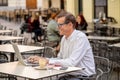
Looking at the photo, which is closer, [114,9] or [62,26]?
[62,26]

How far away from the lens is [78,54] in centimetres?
418

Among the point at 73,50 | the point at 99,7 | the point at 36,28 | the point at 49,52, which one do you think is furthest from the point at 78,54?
the point at 99,7

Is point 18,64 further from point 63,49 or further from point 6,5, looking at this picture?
point 6,5

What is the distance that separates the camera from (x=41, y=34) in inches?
568

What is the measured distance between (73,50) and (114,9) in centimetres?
1175

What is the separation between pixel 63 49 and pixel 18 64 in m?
0.60

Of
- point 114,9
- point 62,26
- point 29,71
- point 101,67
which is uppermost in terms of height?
point 62,26

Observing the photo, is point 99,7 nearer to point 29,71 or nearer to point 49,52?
point 49,52

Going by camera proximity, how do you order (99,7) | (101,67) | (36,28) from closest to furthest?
(101,67), (36,28), (99,7)

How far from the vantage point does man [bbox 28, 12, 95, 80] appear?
4.17 meters

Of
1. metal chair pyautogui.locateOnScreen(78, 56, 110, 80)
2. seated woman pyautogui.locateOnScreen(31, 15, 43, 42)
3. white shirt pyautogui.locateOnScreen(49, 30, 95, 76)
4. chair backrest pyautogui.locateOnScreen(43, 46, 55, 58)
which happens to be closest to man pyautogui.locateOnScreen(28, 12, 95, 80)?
white shirt pyautogui.locateOnScreen(49, 30, 95, 76)

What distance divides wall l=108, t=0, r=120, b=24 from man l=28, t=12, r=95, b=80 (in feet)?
36.6

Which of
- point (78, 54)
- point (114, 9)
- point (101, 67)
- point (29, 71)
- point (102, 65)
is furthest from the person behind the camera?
point (114, 9)

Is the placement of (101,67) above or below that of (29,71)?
below
